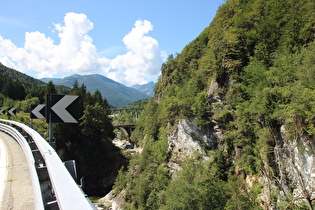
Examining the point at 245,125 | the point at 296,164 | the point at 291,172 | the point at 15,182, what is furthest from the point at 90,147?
the point at 296,164

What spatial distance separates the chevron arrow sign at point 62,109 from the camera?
411cm

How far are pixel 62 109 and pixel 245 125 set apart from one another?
16854 millimetres

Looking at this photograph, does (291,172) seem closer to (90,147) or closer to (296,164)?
(296,164)

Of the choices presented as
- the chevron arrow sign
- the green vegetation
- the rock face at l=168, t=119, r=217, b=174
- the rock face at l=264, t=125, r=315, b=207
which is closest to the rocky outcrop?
the rock face at l=264, t=125, r=315, b=207

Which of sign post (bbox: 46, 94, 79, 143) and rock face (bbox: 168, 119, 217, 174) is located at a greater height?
sign post (bbox: 46, 94, 79, 143)

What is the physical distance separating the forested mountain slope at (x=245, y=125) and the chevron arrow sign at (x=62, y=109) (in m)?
10.6

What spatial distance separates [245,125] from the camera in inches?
673

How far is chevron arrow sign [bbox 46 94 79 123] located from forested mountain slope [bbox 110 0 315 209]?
10.6 metres

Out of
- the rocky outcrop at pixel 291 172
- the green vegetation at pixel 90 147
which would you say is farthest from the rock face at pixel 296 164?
the green vegetation at pixel 90 147

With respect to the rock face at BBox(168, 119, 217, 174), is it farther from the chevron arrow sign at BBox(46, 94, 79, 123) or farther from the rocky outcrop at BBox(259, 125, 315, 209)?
the chevron arrow sign at BBox(46, 94, 79, 123)

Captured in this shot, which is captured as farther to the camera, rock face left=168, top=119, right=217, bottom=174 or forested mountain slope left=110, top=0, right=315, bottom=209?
rock face left=168, top=119, right=217, bottom=174

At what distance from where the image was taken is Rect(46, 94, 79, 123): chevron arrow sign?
4.11 m

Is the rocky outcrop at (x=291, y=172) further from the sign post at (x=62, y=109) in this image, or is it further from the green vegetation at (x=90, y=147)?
the green vegetation at (x=90, y=147)

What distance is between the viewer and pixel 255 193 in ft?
47.5
